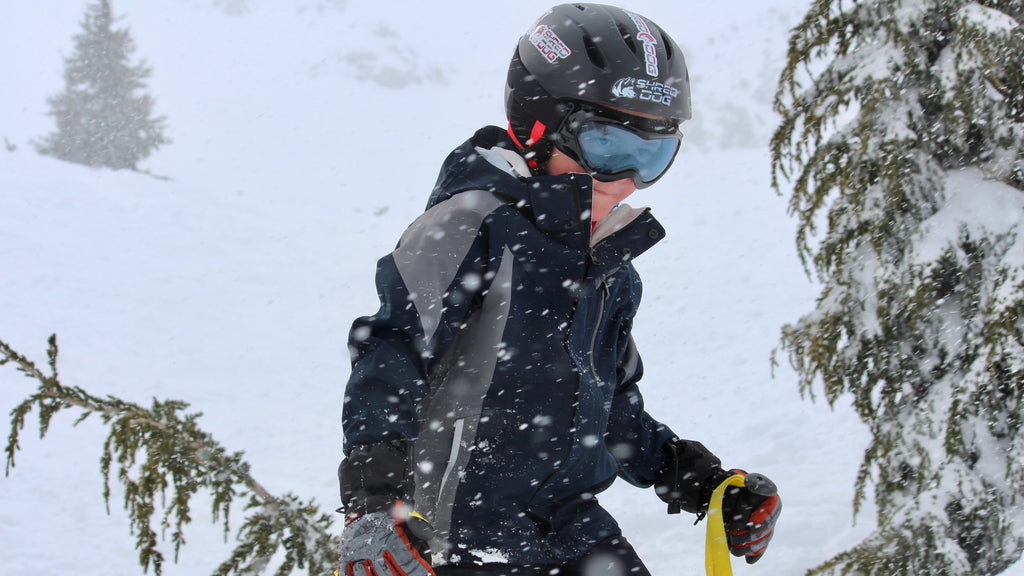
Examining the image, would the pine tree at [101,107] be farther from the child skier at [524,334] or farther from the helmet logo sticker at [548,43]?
the child skier at [524,334]

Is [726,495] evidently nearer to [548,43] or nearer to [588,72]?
[588,72]

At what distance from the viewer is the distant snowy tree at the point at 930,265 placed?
13.9ft

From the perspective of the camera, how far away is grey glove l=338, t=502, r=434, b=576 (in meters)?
1.76

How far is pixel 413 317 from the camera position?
2.17 metres

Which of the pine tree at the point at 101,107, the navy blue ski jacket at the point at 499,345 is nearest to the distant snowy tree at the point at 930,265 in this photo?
the navy blue ski jacket at the point at 499,345

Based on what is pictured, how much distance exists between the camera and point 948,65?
14.2ft

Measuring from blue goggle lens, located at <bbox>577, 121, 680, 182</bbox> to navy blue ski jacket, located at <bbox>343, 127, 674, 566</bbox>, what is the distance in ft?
0.78

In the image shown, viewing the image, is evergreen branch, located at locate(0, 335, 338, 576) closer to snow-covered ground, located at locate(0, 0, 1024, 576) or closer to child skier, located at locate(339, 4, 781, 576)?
child skier, located at locate(339, 4, 781, 576)

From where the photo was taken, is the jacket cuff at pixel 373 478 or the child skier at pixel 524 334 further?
the child skier at pixel 524 334

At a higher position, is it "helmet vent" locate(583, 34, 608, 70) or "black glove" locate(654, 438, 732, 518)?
"helmet vent" locate(583, 34, 608, 70)

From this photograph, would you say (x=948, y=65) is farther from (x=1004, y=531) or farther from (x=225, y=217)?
(x=225, y=217)

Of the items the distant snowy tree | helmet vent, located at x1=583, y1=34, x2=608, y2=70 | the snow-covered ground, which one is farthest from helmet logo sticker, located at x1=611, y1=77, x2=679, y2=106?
the snow-covered ground

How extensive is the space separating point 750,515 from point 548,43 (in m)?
1.96

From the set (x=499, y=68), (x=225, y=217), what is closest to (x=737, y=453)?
(x=225, y=217)
